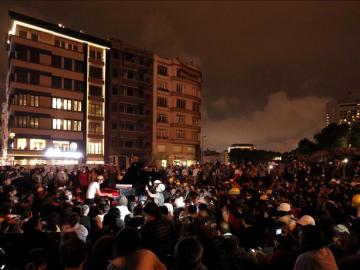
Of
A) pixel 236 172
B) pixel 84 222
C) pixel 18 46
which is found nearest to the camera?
pixel 84 222

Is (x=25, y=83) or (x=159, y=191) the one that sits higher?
(x=25, y=83)

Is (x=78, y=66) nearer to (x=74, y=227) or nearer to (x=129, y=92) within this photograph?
(x=129, y=92)

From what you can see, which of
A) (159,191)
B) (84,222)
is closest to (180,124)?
(159,191)

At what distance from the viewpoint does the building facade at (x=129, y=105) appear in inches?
2628

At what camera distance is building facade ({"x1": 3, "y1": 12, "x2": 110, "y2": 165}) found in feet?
174

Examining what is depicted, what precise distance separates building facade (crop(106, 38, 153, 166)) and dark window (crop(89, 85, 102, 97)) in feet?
6.98

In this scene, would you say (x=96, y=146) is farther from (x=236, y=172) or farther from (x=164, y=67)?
(x=236, y=172)

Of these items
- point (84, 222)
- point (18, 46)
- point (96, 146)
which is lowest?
point (84, 222)

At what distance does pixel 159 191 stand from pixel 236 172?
1139 centimetres

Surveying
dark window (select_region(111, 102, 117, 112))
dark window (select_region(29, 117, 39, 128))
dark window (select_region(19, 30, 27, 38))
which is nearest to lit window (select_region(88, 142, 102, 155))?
dark window (select_region(111, 102, 117, 112))

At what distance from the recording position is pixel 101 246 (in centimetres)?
491

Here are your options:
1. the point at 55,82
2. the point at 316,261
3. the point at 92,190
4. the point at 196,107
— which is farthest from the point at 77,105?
the point at 316,261

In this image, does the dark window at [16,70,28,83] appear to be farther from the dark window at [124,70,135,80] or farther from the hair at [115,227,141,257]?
the hair at [115,227,141,257]

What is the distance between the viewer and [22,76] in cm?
Result: 5378
